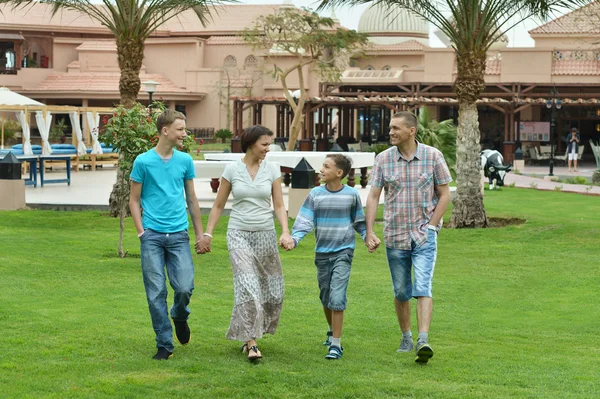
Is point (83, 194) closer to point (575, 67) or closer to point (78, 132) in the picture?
point (78, 132)

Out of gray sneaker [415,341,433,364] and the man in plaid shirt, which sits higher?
the man in plaid shirt

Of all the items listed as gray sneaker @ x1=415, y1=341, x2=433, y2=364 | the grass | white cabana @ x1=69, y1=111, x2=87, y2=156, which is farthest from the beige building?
gray sneaker @ x1=415, y1=341, x2=433, y2=364

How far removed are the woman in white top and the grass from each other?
0.87 feet

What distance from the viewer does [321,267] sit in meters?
7.57

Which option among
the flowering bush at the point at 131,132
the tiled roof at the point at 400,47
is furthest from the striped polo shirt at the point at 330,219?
the tiled roof at the point at 400,47

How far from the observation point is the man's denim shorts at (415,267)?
7301mm

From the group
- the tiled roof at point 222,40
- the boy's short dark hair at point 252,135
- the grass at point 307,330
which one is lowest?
the grass at point 307,330

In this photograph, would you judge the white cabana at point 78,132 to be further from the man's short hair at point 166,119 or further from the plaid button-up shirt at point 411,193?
the plaid button-up shirt at point 411,193

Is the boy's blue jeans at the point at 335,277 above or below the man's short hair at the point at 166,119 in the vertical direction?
below

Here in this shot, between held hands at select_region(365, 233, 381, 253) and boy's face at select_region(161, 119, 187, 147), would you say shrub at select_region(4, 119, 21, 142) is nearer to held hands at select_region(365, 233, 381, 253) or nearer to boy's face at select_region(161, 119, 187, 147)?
boy's face at select_region(161, 119, 187, 147)

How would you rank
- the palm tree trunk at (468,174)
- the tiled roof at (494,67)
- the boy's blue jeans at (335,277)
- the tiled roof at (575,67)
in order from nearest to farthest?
the boy's blue jeans at (335,277) → the palm tree trunk at (468,174) → the tiled roof at (575,67) → the tiled roof at (494,67)

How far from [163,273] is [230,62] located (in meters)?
52.9

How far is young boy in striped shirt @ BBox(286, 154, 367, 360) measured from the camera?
746 centimetres

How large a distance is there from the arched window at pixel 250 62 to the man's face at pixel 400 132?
51821 millimetres
